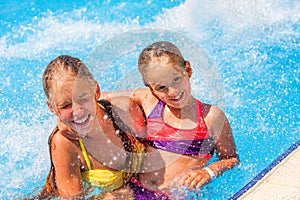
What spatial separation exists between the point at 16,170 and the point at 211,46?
9.54 feet

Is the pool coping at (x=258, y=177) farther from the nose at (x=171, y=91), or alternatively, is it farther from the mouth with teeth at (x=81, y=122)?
the mouth with teeth at (x=81, y=122)

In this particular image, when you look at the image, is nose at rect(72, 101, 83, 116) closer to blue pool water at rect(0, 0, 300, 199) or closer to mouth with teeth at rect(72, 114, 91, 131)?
mouth with teeth at rect(72, 114, 91, 131)

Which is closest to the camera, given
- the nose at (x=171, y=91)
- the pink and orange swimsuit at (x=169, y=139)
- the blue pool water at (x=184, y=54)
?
the nose at (x=171, y=91)

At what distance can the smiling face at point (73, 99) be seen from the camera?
2.79m

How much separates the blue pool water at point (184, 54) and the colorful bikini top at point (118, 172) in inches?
20.2

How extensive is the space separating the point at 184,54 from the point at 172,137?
0.95 m

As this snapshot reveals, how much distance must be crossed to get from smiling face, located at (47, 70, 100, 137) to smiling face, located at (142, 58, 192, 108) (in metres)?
0.43

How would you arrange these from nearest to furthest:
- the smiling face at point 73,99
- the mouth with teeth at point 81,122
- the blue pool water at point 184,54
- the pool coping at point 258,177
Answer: the smiling face at point 73,99, the mouth with teeth at point 81,122, the pool coping at point 258,177, the blue pool water at point 184,54

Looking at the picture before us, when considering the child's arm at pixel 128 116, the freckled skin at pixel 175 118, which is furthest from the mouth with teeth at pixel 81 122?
the freckled skin at pixel 175 118

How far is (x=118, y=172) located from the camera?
10.7 ft

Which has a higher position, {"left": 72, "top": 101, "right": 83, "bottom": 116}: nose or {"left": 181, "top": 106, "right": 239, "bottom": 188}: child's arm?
{"left": 72, "top": 101, "right": 83, "bottom": 116}: nose

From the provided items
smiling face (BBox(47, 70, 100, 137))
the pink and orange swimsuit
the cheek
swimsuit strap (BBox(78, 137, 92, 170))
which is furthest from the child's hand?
the cheek

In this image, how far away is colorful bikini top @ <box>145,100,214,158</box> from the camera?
3469 mm

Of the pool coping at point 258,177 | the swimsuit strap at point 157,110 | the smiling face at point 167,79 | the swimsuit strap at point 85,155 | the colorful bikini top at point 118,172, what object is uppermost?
the smiling face at point 167,79
